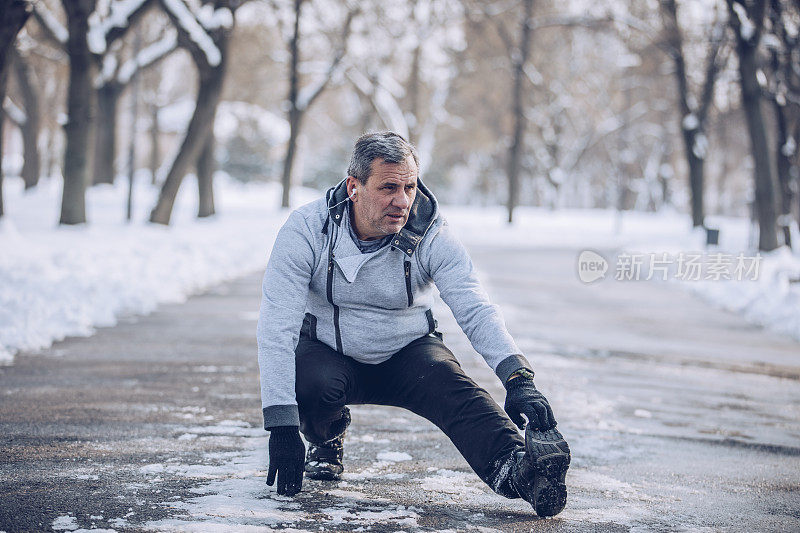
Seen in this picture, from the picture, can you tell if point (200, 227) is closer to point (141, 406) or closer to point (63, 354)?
point (63, 354)

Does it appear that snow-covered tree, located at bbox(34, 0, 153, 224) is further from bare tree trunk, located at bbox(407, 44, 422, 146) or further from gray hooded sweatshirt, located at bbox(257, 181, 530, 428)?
bare tree trunk, located at bbox(407, 44, 422, 146)

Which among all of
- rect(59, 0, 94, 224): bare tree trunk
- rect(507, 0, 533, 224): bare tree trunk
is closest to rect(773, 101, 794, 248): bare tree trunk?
rect(507, 0, 533, 224): bare tree trunk

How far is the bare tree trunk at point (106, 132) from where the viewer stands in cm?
3103

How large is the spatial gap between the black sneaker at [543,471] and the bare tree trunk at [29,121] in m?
31.3

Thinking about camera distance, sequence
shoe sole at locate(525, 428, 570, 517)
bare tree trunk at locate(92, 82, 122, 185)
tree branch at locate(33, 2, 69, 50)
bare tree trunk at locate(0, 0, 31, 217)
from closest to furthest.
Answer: shoe sole at locate(525, 428, 570, 517)
bare tree trunk at locate(0, 0, 31, 217)
tree branch at locate(33, 2, 69, 50)
bare tree trunk at locate(92, 82, 122, 185)

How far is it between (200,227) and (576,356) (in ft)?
52.0

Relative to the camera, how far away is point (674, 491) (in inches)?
174

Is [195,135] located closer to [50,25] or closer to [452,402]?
[50,25]

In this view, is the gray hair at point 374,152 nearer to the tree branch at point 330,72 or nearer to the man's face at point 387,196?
the man's face at point 387,196

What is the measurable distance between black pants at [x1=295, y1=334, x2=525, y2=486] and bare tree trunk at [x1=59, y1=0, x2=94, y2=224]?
599 inches

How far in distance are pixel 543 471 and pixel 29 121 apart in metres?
34.9

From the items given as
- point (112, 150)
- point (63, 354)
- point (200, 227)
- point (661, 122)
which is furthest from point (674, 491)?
point (661, 122)

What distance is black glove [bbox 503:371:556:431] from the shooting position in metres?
3.68

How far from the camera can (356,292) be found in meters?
4.09
